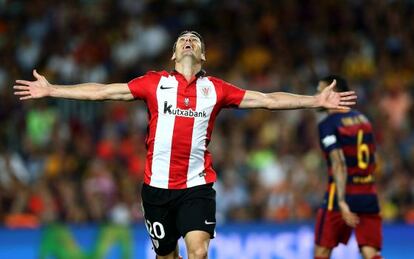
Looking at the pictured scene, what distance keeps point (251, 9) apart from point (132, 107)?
3.23 metres

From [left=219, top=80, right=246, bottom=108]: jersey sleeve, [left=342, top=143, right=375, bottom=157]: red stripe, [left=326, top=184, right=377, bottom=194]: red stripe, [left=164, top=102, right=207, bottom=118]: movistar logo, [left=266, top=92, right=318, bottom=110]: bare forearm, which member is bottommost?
[left=326, top=184, right=377, bottom=194]: red stripe

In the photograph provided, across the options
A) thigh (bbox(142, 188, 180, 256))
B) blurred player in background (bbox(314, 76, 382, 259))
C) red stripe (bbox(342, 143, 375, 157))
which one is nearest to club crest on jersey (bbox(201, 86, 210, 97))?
thigh (bbox(142, 188, 180, 256))

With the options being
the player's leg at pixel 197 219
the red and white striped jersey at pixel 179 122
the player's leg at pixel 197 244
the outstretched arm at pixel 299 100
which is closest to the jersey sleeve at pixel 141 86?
the red and white striped jersey at pixel 179 122

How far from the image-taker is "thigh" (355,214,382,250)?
1145cm

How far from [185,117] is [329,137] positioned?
239 centimetres

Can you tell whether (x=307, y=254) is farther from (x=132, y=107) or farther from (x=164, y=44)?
(x=164, y=44)

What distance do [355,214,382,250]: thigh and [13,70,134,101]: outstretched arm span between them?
3300 mm

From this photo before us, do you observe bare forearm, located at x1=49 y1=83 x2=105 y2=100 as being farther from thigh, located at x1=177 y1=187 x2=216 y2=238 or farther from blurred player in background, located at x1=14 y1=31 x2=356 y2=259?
thigh, located at x1=177 y1=187 x2=216 y2=238

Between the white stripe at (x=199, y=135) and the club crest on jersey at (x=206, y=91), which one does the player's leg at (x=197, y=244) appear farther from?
the club crest on jersey at (x=206, y=91)

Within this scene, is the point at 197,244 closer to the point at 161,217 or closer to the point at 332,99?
the point at 161,217

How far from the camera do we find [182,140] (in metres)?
9.27

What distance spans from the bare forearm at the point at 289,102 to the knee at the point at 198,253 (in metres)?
1.28

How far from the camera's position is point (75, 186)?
1563cm

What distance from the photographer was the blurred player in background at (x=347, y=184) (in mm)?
11172
